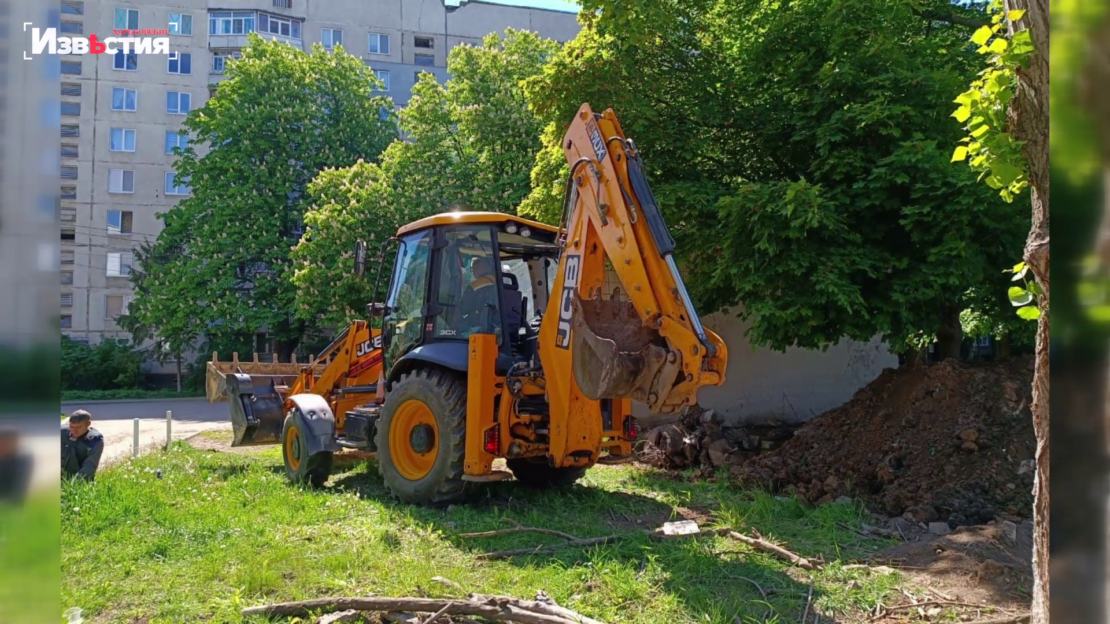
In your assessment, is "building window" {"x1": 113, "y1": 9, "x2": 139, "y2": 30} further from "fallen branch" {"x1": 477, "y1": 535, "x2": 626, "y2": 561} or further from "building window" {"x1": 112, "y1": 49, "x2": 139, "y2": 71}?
"fallen branch" {"x1": 477, "y1": 535, "x2": 626, "y2": 561}

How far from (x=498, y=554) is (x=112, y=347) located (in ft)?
109

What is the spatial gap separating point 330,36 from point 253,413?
36.3 m

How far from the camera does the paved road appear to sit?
14.1 metres

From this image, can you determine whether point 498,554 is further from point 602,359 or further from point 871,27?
point 871,27

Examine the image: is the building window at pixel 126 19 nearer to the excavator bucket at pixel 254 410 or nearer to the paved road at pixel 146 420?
the paved road at pixel 146 420

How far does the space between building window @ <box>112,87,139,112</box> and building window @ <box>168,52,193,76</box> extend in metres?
2.19

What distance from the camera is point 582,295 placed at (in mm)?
6508

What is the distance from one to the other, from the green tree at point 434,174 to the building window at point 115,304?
17.8 meters

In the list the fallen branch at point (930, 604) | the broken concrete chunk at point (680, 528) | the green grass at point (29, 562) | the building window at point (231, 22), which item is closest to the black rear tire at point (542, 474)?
the broken concrete chunk at point (680, 528)

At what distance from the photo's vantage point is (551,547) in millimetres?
5996

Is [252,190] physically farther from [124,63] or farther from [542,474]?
[542,474]

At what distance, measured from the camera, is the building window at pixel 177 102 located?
38844 millimetres

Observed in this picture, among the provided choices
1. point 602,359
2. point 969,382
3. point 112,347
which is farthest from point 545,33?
point 602,359

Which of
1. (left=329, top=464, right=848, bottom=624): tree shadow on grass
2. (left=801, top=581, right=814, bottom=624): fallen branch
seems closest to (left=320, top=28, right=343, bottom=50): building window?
(left=329, top=464, right=848, bottom=624): tree shadow on grass
